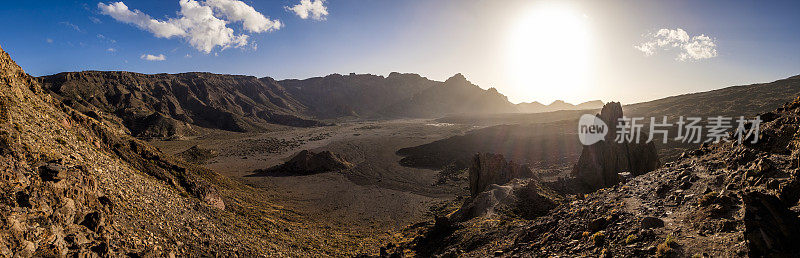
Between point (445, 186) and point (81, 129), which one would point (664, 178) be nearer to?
point (81, 129)

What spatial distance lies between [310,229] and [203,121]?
151109 mm

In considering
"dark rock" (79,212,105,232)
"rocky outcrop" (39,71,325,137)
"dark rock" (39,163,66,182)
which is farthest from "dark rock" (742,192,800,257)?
"rocky outcrop" (39,71,325,137)

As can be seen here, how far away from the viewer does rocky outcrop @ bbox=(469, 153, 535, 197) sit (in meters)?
35.3

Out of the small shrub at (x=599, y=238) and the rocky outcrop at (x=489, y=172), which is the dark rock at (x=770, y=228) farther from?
the rocky outcrop at (x=489, y=172)

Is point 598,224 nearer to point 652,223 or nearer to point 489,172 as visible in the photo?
point 652,223

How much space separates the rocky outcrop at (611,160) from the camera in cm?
3042

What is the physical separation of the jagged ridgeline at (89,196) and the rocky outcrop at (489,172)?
70.9 feet

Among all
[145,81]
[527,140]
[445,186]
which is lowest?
[445,186]

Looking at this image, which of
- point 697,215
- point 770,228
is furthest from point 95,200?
point 697,215

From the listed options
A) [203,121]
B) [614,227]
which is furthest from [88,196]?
[203,121]

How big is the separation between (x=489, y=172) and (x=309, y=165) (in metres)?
36.2

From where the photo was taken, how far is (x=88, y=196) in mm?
12539

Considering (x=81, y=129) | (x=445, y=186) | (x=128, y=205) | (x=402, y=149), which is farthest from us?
(x=402, y=149)

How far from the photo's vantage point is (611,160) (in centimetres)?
3136
